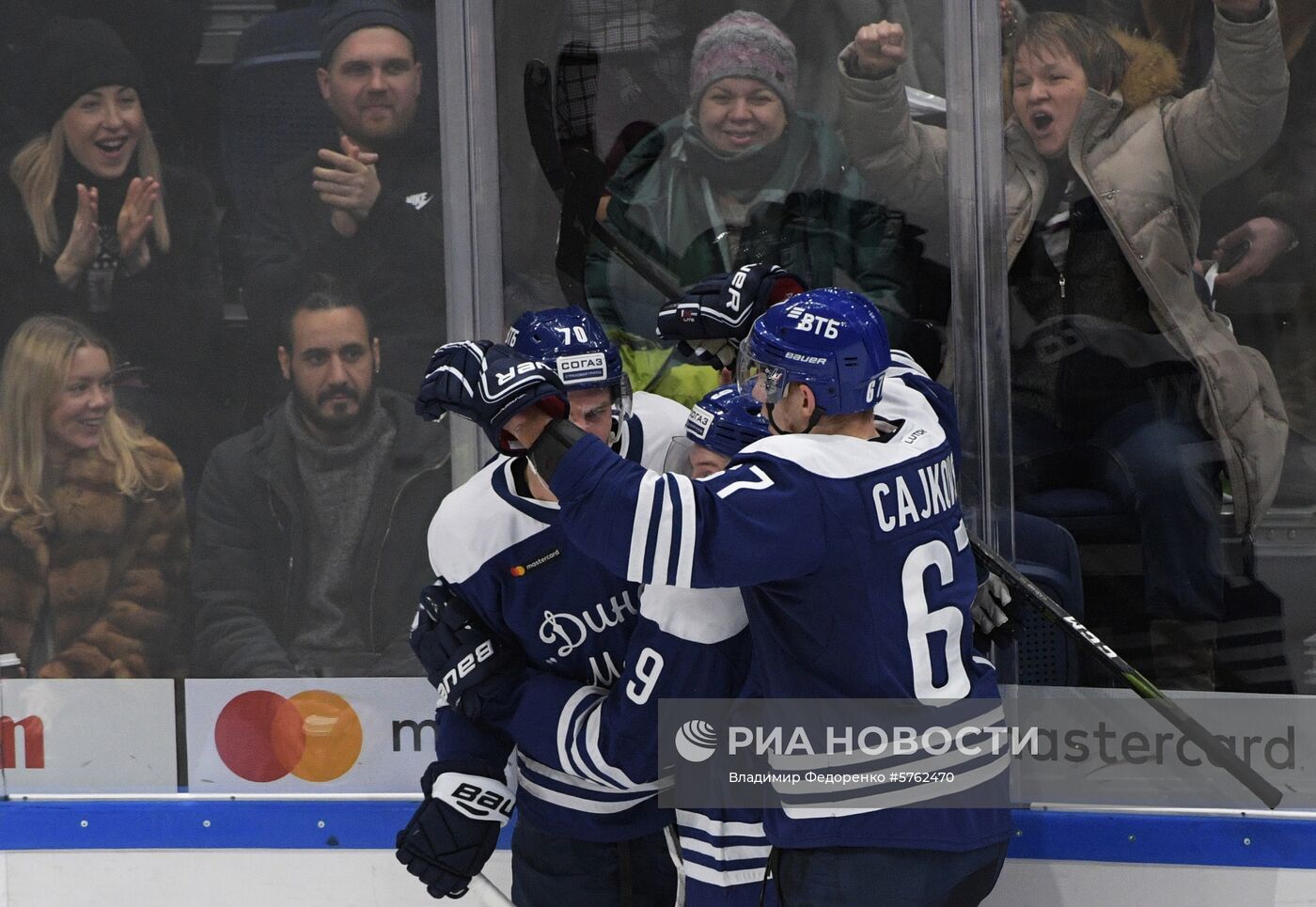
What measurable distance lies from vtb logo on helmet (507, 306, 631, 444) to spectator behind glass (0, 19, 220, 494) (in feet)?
2.79

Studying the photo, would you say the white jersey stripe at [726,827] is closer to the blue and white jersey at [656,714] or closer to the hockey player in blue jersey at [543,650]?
the blue and white jersey at [656,714]

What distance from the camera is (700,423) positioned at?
6.72ft

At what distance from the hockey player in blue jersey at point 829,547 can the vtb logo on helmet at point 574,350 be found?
25 centimetres

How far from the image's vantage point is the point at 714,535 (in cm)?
163

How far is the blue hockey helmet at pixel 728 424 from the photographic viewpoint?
2016 millimetres

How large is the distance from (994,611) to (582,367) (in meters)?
0.94

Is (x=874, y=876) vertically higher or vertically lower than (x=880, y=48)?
lower

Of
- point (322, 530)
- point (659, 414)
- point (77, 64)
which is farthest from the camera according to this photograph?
point (322, 530)

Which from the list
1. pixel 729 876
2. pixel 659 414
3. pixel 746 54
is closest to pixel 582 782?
pixel 729 876

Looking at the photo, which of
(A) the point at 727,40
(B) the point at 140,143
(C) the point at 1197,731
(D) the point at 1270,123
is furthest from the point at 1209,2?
(B) the point at 140,143

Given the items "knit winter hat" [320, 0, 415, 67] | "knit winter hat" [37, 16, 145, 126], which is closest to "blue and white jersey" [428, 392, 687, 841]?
"knit winter hat" [320, 0, 415, 67]

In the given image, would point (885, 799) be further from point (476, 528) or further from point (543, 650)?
point (476, 528)

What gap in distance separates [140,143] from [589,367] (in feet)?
3.70

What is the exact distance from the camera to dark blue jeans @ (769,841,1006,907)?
1815 mm
